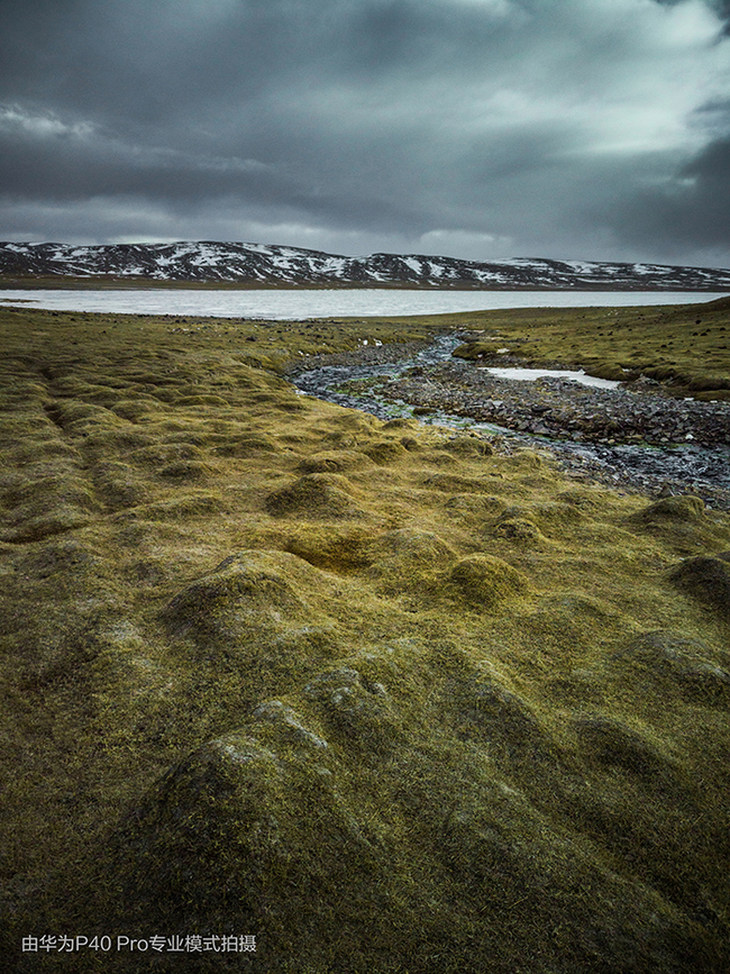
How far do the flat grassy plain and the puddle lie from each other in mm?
29288

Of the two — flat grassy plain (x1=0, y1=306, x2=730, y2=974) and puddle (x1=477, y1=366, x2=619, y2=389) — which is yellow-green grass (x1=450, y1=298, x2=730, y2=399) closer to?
puddle (x1=477, y1=366, x2=619, y2=389)

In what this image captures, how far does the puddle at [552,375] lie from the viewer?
130ft

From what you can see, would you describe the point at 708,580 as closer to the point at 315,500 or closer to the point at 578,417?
the point at 315,500

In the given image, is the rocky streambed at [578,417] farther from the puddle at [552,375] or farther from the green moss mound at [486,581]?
the green moss mound at [486,581]

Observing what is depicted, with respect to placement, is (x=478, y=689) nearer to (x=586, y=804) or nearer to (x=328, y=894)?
(x=586, y=804)

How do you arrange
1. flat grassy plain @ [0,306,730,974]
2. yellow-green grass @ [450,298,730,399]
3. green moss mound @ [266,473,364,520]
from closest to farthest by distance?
1. flat grassy plain @ [0,306,730,974]
2. green moss mound @ [266,473,364,520]
3. yellow-green grass @ [450,298,730,399]

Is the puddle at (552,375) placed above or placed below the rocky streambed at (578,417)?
above

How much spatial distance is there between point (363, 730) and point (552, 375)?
43.9 metres

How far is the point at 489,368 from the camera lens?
49.8 meters

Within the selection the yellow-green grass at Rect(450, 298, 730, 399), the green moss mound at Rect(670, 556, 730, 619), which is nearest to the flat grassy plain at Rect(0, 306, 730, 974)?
the green moss mound at Rect(670, 556, 730, 619)

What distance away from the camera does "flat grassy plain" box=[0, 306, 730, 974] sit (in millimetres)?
4086

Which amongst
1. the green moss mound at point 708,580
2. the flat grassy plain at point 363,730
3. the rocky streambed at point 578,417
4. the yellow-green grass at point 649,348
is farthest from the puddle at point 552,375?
the green moss mound at point 708,580

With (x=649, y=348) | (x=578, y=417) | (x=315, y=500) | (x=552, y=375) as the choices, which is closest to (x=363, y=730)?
(x=315, y=500)

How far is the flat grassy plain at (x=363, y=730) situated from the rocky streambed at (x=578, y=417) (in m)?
7.18
